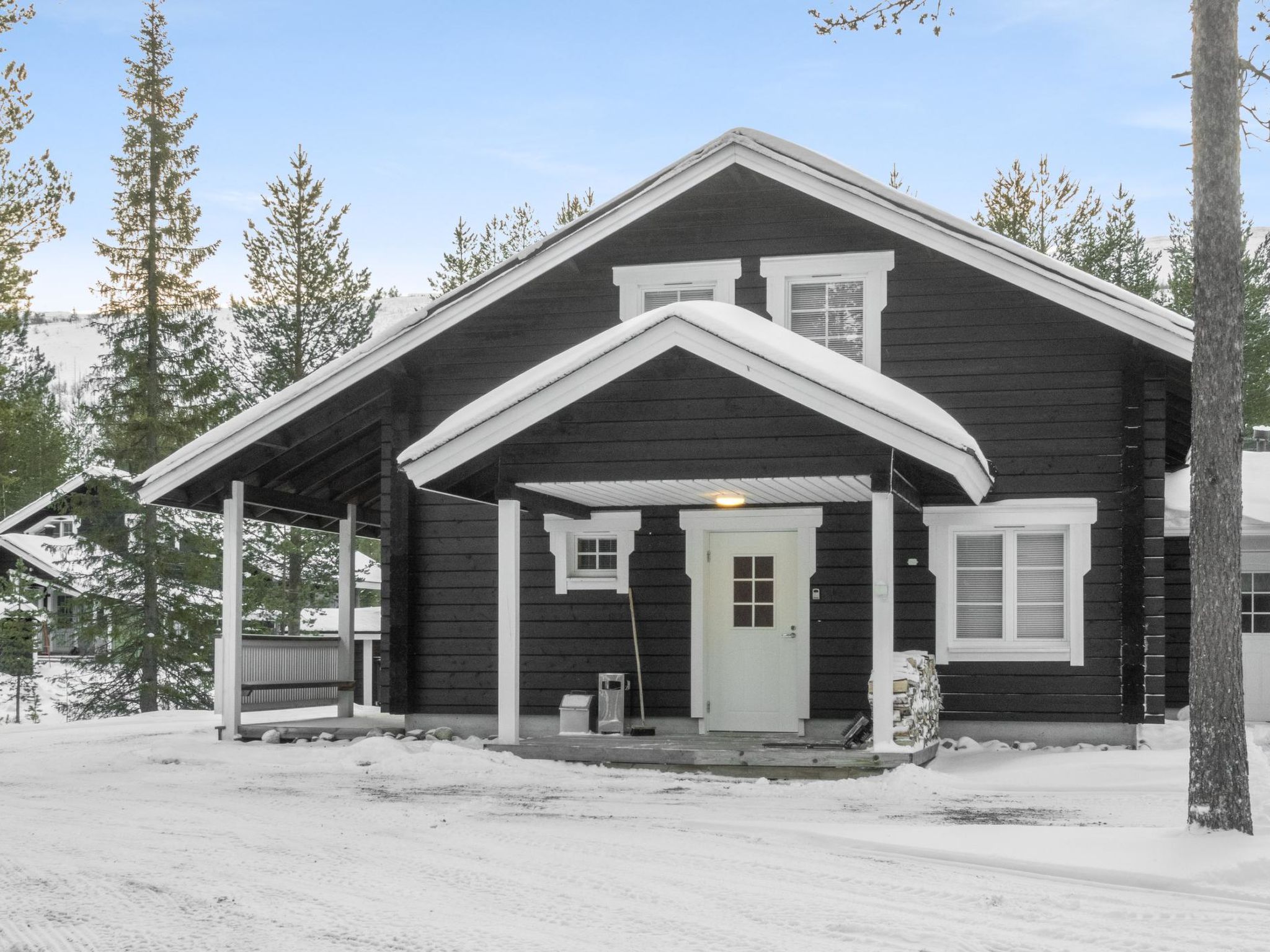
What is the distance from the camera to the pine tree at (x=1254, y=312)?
115 feet

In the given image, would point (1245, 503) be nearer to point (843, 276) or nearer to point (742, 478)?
point (843, 276)

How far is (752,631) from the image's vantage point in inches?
567

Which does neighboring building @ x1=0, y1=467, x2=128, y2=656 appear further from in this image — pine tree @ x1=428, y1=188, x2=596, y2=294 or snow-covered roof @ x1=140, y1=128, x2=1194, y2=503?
snow-covered roof @ x1=140, y1=128, x2=1194, y2=503

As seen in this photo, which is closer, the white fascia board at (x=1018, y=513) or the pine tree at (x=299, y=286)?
the white fascia board at (x=1018, y=513)

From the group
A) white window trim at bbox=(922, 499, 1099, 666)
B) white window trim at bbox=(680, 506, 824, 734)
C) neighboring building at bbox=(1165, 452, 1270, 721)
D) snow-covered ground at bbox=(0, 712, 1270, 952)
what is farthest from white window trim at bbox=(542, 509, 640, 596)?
neighboring building at bbox=(1165, 452, 1270, 721)

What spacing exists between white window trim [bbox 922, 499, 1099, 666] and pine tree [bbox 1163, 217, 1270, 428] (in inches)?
907

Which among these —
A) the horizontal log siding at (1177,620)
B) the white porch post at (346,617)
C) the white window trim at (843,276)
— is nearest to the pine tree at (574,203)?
the white porch post at (346,617)

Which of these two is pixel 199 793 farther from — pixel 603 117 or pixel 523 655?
pixel 603 117

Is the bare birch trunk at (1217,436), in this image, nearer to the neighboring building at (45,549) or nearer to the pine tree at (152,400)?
the pine tree at (152,400)

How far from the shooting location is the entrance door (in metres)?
14.3

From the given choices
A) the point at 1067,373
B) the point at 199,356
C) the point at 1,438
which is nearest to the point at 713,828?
the point at 1067,373

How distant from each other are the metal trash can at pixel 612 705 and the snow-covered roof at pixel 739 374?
3125 mm

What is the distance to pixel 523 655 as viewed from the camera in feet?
48.7

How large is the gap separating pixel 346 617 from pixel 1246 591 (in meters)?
11.4
